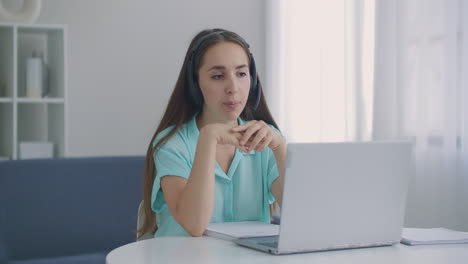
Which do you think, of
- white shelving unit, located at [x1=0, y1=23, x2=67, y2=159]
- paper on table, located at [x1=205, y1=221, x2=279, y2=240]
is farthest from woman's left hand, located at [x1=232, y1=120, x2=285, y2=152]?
white shelving unit, located at [x1=0, y1=23, x2=67, y2=159]

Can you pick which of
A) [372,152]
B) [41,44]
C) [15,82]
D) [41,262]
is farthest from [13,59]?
[372,152]

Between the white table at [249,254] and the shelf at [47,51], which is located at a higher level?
the shelf at [47,51]

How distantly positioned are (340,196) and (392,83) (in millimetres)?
1909

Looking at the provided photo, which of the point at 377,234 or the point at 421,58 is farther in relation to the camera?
the point at 421,58

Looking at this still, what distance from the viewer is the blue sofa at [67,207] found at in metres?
2.98

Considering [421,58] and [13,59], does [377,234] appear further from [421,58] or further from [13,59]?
[13,59]

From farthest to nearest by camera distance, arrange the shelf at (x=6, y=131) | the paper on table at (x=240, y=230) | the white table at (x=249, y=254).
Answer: the shelf at (x=6, y=131) → the paper on table at (x=240, y=230) → the white table at (x=249, y=254)

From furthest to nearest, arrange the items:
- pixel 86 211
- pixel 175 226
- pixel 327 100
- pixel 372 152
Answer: pixel 327 100
pixel 86 211
pixel 175 226
pixel 372 152

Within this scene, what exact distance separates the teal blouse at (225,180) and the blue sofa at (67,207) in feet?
4.09

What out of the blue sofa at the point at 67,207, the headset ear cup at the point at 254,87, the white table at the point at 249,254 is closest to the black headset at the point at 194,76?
the headset ear cup at the point at 254,87

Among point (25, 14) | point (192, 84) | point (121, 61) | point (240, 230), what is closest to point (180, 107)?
point (192, 84)

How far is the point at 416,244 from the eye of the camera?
149 centimetres

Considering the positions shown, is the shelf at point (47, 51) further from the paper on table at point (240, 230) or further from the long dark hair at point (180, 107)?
the paper on table at point (240, 230)

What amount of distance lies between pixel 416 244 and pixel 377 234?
0.14 m
